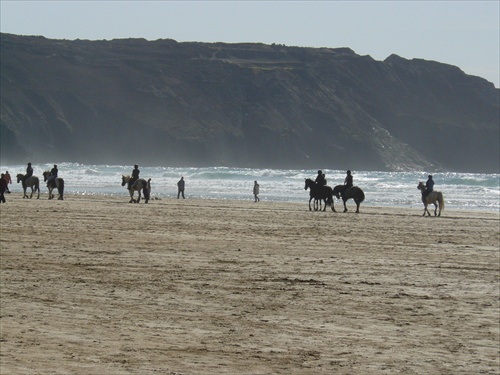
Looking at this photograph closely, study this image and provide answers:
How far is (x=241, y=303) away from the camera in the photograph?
38.3 ft

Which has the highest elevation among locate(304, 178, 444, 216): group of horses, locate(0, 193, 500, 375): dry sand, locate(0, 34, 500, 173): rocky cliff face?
locate(0, 34, 500, 173): rocky cliff face

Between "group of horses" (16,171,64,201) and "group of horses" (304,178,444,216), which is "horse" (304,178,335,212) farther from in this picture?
"group of horses" (16,171,64,201)

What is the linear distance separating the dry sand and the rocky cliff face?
346 feet

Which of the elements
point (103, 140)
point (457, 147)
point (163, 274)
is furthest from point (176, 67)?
point (163, 274)

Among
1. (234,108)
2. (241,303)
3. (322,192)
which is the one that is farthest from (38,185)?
(234,108)

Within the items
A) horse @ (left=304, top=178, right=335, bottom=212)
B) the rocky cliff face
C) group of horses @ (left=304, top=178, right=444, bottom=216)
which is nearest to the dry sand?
group of horses @ (left=304, top=178, right=444, bottom=216)

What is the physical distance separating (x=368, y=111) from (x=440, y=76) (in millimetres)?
31835

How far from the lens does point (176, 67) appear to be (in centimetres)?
16238

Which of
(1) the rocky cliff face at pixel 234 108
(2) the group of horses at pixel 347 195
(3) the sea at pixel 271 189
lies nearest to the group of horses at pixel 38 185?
(3) the sea at pixel 271 189

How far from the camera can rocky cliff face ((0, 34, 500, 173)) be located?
13400 centimetres

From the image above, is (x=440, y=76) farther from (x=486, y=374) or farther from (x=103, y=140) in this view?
(x=486, y=374)

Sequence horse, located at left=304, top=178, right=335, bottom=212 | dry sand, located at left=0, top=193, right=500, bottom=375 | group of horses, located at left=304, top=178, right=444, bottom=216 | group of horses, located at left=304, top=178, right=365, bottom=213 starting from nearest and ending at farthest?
1. dry sand, located at left=0, top=193, right=500, bottom=375
2. group of horses, located at left=304, top=178, right=444, bottom=216
3. group of horses, located at left=304, top=178, right=365, bottom=213
4. horse, located at left=304, top=178, right=335, bottom=212

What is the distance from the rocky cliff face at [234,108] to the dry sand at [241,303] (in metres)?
105

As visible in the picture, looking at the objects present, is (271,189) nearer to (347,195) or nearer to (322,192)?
(322,192)
